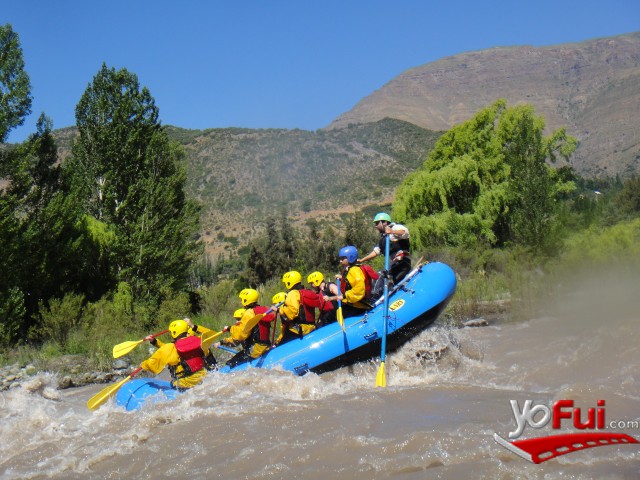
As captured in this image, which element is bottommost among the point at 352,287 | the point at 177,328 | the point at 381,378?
the point at 381,378

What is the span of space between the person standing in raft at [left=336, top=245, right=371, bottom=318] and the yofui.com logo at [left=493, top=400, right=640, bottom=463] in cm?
320

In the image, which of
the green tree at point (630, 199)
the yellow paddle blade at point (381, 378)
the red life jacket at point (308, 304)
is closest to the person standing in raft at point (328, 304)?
the red life jacket at point (308, 304)

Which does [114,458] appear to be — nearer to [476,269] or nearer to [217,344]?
[217,344]

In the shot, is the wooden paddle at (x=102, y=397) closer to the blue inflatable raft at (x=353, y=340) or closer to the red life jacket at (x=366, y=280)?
the blue inflatable raft at (x=353, y=340)

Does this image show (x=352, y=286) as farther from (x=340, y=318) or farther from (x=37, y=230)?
(x=37, y=230)

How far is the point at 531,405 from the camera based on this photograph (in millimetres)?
6590

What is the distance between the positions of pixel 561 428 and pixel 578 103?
527ft

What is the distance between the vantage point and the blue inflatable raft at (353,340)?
349 inches

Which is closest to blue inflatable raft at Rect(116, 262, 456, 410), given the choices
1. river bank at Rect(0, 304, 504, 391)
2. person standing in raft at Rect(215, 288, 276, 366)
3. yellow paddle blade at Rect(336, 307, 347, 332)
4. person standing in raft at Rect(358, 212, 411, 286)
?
yellow paddle blade at Rect(336, 307, 347, 332)

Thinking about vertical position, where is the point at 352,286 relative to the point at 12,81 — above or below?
below

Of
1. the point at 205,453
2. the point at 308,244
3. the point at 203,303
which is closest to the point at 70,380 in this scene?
the point at 203,303

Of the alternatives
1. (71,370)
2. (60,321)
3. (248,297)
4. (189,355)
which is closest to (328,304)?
(248,297)

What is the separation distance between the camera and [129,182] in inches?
862

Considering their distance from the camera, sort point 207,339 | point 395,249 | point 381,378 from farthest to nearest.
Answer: point 395,249 → point 207,339 → point 381,378
